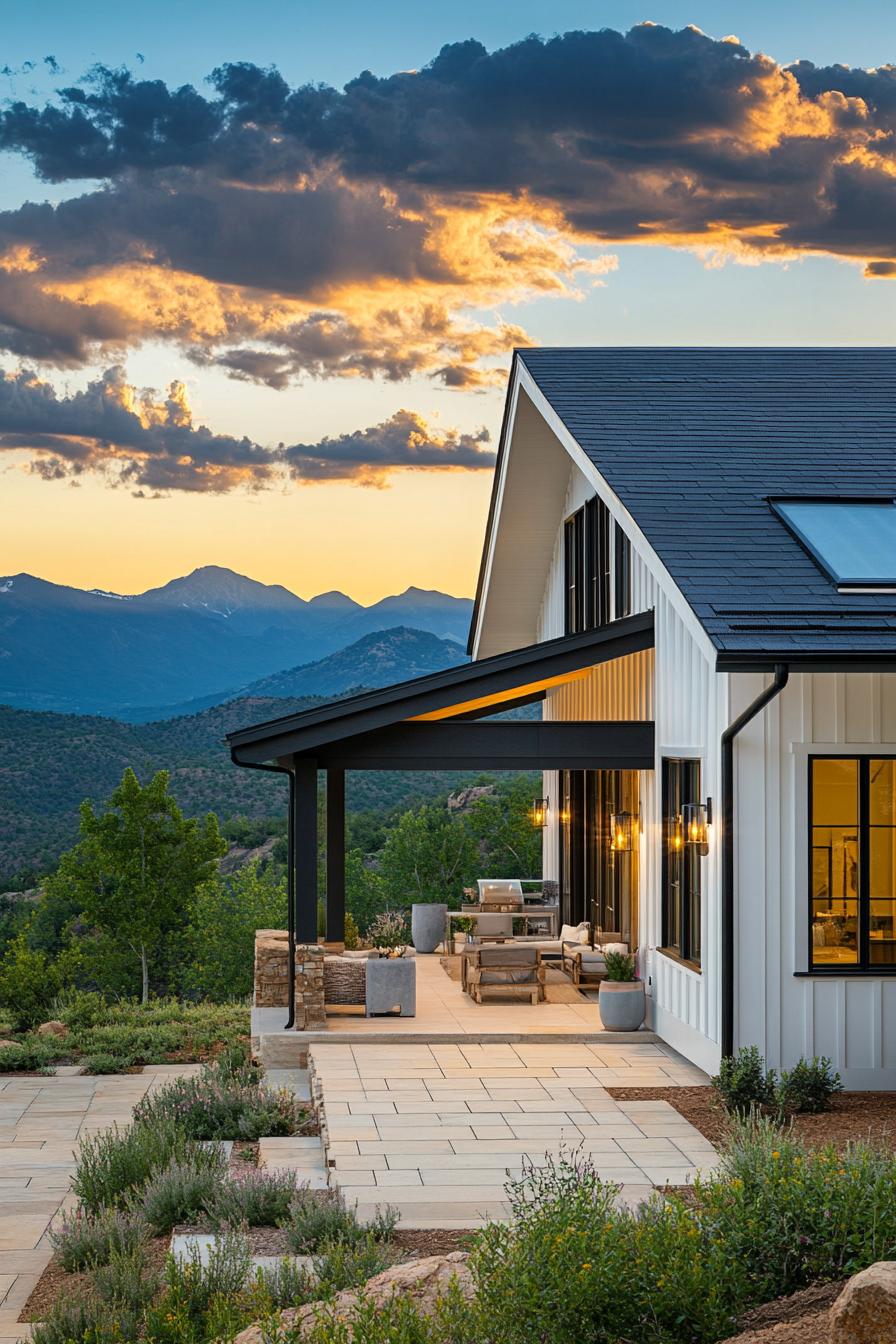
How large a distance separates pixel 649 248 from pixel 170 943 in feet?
59.4

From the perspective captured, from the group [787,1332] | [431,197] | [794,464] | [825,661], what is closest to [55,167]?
[431,197]

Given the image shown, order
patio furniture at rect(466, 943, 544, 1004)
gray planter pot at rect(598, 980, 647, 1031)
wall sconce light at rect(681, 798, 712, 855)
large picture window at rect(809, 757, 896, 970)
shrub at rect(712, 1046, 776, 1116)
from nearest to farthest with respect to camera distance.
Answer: shrub at rect(712, 1046, 776, 1116), large picture window at rect(809, 757, 896, 970), wall sconce light at rect(681, 798, 712, 855), gray planter pot at rect(598, 980, 647, 1031), patio furniture at rect(466, 943, 544, 1004)

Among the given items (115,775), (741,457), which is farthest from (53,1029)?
(115,775)

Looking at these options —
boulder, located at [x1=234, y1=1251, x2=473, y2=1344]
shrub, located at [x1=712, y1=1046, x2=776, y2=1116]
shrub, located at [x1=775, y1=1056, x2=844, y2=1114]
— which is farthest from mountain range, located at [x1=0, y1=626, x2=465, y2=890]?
boulder, located at [x1=234, y1=1251, x2=473, y2=1344]

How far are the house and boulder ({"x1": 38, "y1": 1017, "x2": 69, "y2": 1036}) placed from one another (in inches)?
141

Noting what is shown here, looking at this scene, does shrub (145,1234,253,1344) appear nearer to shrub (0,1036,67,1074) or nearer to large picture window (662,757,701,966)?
large picture window (662,757,701,966)

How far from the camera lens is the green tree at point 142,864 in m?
27.8

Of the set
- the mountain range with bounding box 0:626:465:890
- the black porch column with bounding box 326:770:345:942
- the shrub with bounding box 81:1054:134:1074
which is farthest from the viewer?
→ the mountain range with bounding box 0:626:465:890

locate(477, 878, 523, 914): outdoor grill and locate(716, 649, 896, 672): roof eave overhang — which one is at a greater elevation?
locate(716, 649, 896, 672): roof eave overhang

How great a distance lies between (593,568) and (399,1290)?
1190cm

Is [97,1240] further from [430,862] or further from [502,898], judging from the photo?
[430,862]

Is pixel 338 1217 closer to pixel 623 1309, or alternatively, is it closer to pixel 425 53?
pixel 623 1309

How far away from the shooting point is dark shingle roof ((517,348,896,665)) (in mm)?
10227

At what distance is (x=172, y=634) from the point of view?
146 meters
